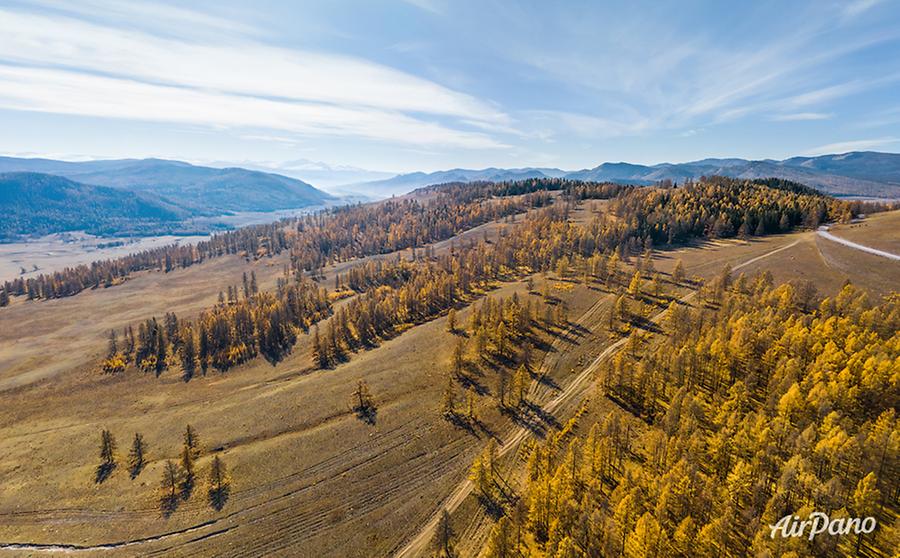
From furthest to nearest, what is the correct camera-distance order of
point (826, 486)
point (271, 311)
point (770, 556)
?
1. point (271, 311)
2. point (826, 486)
3. point (770, 556)

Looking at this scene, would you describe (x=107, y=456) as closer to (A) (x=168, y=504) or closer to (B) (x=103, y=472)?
(B) (x=103, y=472)

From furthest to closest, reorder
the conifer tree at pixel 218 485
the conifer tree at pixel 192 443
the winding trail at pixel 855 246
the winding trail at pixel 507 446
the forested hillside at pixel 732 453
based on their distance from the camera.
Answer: the winding trail at pixel 855 246 < the conifer tree at pixel 192 443 < the conifer tree at pixel 218 485 < the winding trail at pixel 507 446 < the forested hillside at pixel 732 453

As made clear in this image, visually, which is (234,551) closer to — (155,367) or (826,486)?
(826,486)

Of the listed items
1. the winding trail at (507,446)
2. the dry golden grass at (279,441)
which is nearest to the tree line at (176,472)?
the dry golden grass at (279,441)

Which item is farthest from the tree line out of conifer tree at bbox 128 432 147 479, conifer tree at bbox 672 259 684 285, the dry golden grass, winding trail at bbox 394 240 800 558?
conifer tree at bbox 672 259 684 285

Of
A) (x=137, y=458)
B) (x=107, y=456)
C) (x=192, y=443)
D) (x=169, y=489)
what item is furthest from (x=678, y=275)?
(x=107, y=456)

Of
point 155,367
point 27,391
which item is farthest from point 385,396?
point 27,391

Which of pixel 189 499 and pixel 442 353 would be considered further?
pixel 442 353

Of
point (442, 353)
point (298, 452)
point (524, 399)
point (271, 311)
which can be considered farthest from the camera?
point (271, 311)

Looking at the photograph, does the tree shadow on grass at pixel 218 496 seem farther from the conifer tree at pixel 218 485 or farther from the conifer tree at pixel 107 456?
the conifer tree at pixel 107 456
